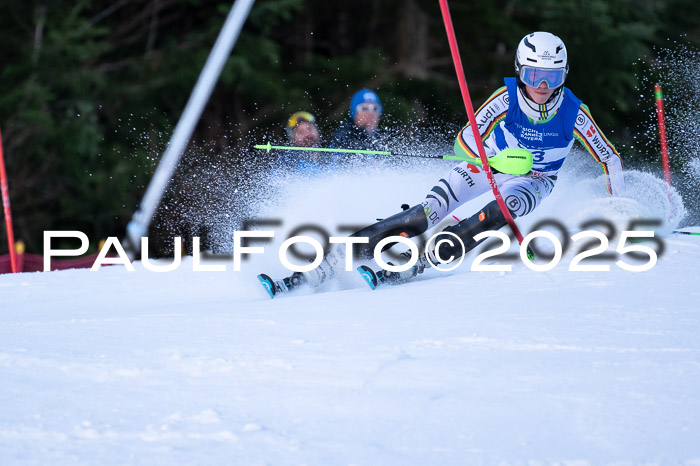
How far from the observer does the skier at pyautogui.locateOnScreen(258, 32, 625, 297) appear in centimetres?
509

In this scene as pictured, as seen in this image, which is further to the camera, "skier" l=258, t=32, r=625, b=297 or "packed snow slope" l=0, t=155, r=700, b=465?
"skier" l=258, t=32, r=625, b=297

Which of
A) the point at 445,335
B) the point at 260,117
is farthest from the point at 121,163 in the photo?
the point at 445,335

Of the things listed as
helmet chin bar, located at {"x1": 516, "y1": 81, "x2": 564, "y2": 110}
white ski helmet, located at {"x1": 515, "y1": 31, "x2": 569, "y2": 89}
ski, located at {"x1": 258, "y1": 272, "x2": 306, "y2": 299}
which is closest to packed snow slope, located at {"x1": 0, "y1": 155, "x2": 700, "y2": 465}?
ski, located at {"x1": 258, "y1": 272, "x2": 306, "y2": 299}

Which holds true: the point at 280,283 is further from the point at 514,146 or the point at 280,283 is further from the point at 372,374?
the point at 372,374

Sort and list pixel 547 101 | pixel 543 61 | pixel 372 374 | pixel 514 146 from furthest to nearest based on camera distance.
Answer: pixel 514 146 → pixel 547 101 → pixel 543 61 → pixel 372 374

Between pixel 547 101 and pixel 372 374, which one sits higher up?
pixel 547 101

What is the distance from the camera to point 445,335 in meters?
3.66

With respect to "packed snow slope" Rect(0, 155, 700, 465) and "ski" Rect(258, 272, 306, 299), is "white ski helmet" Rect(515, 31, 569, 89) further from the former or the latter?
"ski" Rect(258, 272, 306, 299)

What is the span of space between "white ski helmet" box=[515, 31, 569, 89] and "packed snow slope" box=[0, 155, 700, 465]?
1015 mm

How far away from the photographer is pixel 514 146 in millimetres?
5410

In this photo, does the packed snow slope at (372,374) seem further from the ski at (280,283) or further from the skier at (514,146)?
the skier at (514,146)

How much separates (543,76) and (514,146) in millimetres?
486

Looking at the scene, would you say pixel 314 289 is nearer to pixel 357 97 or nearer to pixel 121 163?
pixel 357 97

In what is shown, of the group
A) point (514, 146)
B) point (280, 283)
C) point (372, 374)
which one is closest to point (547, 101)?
point (514, 146)
